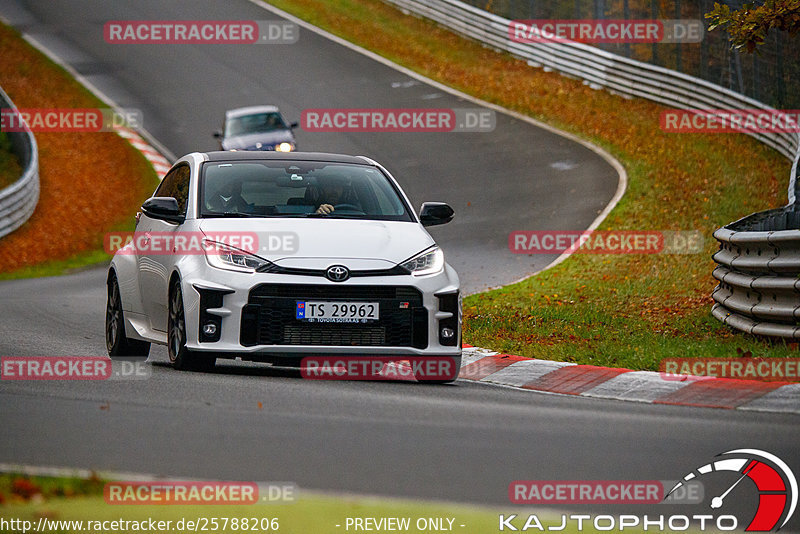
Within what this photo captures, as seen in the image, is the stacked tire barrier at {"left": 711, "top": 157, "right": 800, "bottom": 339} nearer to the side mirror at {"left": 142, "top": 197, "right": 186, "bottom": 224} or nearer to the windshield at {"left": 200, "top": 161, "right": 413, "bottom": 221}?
the windshield at {"left": 200, "top": 161, "right": 413, "bottom": 221}

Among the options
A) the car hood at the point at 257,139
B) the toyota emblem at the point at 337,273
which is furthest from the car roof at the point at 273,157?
the car hood at the point at 257,139

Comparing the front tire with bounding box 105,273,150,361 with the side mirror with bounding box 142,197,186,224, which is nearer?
the side mirror with bounding box 142,197,186,224

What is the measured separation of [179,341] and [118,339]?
1.73m

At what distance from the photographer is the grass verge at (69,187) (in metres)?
25.2

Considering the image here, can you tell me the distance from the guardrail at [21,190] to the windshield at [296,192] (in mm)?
15621

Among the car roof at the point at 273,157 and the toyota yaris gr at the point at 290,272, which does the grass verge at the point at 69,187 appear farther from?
the toyota yaris gr at the point at 290,272

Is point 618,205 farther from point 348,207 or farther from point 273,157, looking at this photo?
point 348,207

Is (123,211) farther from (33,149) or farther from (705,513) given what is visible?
(705,513)

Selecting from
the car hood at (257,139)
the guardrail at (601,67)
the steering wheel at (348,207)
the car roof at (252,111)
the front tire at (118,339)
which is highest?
the guardrail at (601,67)

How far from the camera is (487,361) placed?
1126cm

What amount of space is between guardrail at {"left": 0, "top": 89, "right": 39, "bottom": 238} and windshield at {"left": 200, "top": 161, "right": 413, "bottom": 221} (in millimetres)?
15621

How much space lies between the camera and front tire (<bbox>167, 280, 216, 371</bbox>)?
9789mm

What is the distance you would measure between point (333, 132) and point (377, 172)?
2272cm

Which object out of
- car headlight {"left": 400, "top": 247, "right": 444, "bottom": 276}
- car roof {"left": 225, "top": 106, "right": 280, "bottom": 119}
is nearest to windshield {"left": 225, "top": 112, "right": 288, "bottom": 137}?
car roof {"left": 225, "top": 106, "right": 280, "bottom": 119}
